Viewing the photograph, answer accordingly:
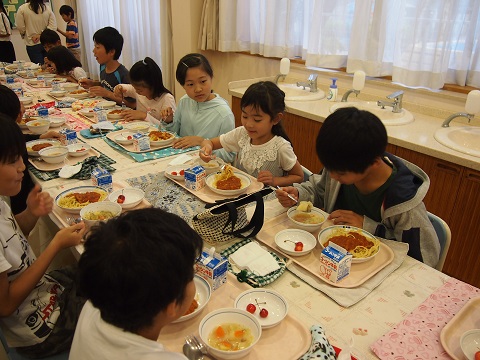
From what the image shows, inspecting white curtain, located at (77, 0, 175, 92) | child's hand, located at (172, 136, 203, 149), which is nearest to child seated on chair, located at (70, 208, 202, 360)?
child's hand, located at (172, 136, 203, 149)

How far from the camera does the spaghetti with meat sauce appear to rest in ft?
4.01

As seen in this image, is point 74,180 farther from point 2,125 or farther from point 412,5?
point 412,5

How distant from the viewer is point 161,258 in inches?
28.7

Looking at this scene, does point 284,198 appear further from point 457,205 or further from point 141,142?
point 457,205

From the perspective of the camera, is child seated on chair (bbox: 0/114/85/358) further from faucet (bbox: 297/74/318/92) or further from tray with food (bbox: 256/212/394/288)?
faucet (bbox: 297/74/318/92)

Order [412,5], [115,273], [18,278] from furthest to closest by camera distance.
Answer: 1. [412,5]
2. [18,278]
3. [115,273]

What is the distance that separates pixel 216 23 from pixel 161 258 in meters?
3.73

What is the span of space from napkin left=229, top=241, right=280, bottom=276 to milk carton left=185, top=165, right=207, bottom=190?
51cm

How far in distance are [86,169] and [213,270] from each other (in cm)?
110

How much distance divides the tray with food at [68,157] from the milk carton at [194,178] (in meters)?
0.66

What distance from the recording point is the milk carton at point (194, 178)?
1674 mm

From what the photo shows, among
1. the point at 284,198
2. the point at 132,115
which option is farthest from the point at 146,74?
the point at 284,198

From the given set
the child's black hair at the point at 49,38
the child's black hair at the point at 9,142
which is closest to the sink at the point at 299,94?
the child's black hair at the point at 9,142

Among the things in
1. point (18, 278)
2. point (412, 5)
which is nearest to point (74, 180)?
point (18, 278)
